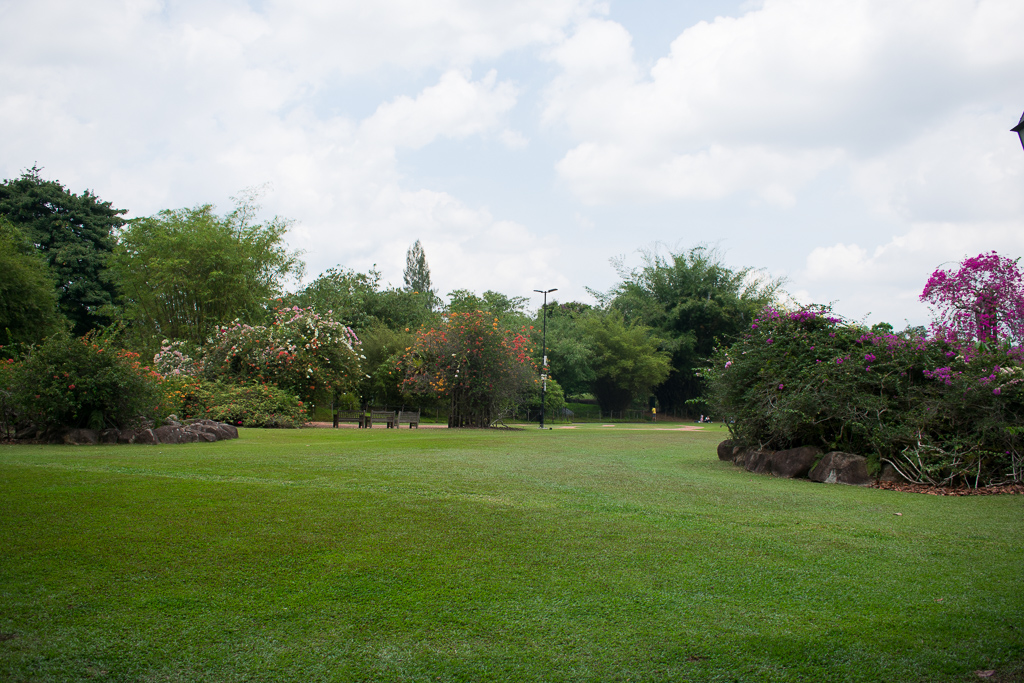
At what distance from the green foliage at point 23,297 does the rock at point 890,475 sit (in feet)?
108

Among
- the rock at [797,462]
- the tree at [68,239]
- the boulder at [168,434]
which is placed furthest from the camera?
the tree at [68,239]

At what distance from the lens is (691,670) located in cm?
288

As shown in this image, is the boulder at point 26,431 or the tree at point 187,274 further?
the tree at point 187,274

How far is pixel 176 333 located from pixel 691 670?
112 ft

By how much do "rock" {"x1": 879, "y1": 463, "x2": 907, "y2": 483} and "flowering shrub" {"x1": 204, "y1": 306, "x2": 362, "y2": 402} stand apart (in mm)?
20427

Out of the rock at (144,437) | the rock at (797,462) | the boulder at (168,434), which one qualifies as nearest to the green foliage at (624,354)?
the boulder at (168,434)

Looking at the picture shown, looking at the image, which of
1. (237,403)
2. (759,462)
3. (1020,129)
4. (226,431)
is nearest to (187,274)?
(237,403)

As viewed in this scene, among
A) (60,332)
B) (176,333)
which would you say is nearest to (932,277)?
(60,332)

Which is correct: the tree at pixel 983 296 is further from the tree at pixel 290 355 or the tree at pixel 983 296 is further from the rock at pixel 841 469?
the tree at pixel 290 355

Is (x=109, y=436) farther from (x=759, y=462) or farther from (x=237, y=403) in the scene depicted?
(x=759, y=462)

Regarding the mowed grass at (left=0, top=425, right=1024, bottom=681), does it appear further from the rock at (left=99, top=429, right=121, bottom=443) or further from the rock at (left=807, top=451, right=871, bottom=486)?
the rock at (left=99, top=429, right=121, bottom=443)

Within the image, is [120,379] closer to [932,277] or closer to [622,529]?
[622,529]

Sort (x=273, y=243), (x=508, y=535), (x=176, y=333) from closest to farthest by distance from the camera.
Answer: (x=508, y=535) → (x=176, y=333) → (x=273, y=243)

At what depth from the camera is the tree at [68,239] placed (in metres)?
37.6
